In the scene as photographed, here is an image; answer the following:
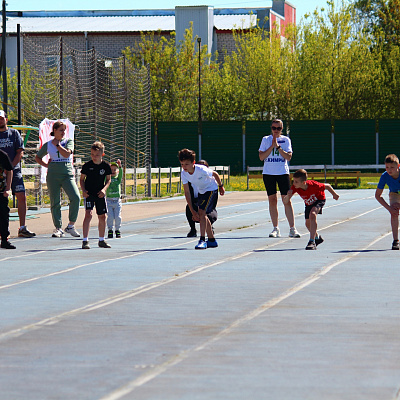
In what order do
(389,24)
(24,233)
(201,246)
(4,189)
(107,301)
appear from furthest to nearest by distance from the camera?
(389,24)
(24,233)
(4,189)
(201,246)
(107,301)

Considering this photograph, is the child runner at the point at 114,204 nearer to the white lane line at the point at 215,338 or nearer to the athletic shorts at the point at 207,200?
the athletic shorts at the point at 207,200

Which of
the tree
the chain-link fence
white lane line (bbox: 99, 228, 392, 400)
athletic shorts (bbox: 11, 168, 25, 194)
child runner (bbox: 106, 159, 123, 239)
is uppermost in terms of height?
the tree

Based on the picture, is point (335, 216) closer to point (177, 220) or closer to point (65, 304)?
point (177, 220)

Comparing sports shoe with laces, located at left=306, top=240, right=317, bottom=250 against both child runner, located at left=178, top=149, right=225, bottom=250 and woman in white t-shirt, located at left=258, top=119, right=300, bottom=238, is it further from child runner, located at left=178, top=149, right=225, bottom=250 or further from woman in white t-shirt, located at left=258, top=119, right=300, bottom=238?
woman in white t-shirt, located at left=258, top=119, right=300, bottom=238

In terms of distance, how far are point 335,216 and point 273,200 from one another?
20.5ft

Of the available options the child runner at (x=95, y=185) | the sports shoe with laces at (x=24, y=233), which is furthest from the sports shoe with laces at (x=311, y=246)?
the sports shoe with laces at (x=24, y=233)

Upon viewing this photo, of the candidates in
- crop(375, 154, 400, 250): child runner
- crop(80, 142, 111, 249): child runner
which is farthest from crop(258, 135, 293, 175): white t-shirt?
crop(80, 142, 111, 249): child runner

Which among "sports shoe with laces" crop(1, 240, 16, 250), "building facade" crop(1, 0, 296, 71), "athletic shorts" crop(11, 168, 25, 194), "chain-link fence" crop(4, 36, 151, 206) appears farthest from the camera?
"building facade" crop(1, 0, 296, 71)

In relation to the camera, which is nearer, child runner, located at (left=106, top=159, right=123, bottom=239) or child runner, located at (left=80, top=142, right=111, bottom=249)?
child runner, located at (left=80, top=142, right=111, bottom=249)

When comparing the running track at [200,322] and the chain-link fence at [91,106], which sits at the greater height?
the chain-link fence at [91,106]

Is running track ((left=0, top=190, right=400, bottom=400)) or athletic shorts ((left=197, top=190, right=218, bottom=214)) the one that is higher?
athletic shorts ((left=197, top=190, right=218, bottom=214))

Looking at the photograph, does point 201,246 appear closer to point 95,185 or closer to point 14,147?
point 95,185

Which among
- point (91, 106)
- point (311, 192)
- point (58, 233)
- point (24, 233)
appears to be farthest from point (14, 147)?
point (91, 106)

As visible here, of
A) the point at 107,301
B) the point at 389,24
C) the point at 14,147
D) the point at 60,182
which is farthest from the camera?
the point at 389,24
